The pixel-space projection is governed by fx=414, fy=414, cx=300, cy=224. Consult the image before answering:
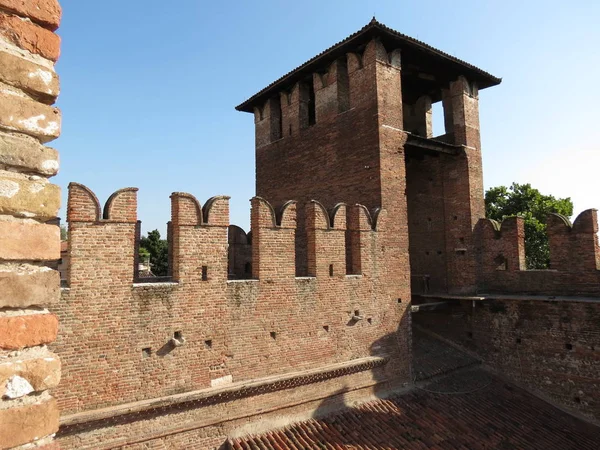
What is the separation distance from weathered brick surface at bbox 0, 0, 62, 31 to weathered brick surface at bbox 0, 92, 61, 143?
15.3 inches

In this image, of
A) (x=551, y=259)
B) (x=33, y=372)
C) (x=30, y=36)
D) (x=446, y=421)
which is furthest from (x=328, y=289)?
(x=30, y=36)

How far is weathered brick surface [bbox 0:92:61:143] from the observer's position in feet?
6.05

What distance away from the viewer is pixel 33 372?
71.7 inches

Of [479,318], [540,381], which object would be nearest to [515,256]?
[479,318]

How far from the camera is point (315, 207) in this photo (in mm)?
9664

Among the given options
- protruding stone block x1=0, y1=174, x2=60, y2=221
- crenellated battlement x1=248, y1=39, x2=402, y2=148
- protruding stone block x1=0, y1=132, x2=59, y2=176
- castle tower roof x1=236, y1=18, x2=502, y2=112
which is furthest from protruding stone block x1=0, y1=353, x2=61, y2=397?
castle tower roof x1=236, y1=18, x2=502, y2=112

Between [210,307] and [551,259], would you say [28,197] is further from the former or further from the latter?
[551,259]

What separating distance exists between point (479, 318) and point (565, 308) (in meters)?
2.48

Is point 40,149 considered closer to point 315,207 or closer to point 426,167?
point 315,207

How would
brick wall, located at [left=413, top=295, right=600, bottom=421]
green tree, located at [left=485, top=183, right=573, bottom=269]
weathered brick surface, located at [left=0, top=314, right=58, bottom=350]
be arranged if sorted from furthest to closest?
green tree, located at [left=485, top=183, right=573, bottom=269] < brick wall, located at [left=413, top=295, right=600, bottom=421] < weathered brick surface, located at [left=0, top=314, right=58, bottom=350]

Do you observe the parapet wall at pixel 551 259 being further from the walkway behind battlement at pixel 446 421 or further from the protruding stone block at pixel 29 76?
the protruding stone block at pixel 29 76

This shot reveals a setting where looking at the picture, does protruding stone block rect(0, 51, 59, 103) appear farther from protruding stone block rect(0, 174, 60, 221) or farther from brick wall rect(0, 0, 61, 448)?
protruding stone block rect(0, 174, 60, 221)

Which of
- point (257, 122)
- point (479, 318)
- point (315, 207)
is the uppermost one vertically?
point (257, 122)

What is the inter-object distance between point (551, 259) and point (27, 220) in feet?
45.1
